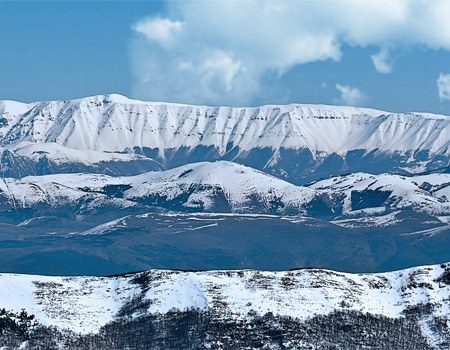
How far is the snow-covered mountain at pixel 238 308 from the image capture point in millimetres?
168000

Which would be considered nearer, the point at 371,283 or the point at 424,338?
the point at 424,338

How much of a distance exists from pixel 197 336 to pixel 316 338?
17.2 meters

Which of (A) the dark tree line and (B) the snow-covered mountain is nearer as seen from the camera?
(A) the dark tree line

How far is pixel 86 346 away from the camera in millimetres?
166875

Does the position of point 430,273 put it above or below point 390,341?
above

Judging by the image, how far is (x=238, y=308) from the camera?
568 ft

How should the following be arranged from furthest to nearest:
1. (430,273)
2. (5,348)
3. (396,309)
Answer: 1. (430,273)
2. (396,309)
3. (5,348)

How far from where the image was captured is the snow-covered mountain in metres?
168

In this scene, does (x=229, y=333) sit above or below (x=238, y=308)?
below

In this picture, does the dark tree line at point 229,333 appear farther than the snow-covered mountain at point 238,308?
No

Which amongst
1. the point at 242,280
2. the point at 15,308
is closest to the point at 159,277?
the point at 242,280

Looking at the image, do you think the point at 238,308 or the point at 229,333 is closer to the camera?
the point at 229,333

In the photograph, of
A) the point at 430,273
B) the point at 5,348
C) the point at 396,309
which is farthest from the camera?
the point at 430,273

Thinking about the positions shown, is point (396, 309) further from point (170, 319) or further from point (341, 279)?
point (170, 319)
